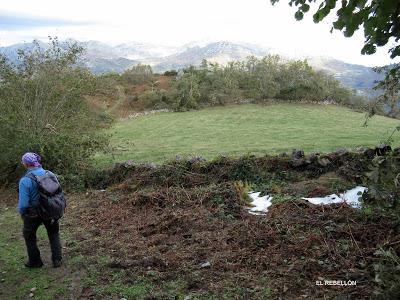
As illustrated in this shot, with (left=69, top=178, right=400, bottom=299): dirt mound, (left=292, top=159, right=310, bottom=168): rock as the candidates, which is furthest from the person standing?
(left=292, top=159, right=310, bottom=168): rock

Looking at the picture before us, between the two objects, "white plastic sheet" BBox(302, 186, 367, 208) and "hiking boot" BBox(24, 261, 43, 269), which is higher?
"white plastic sheet" BBox(302, 186, 367, 208)

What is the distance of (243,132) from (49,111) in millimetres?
14098

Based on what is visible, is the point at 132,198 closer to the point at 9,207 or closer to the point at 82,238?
the point at 82,238

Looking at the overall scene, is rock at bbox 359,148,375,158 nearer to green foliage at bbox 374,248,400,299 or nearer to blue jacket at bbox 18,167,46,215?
green foliage at bbox 374,248,400,299

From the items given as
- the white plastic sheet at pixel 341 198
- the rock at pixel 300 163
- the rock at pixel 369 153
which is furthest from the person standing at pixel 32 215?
the rock at pixel 369 153

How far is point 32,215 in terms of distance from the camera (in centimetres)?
676

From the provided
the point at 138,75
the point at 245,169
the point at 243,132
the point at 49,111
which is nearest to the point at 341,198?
the point at 245,169

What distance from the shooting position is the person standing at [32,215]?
264 inches

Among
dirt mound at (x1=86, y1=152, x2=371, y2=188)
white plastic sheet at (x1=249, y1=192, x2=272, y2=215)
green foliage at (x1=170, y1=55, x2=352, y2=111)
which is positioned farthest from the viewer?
green foliage at (x1=170, y1=55, x2=352, y2=111)

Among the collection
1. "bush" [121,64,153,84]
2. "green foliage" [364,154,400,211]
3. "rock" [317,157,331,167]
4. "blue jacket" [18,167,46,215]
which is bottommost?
"bush" [121,64,153,84]

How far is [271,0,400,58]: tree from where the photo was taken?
3.14 metres

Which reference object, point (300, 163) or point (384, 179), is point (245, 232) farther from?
point (300, 163)

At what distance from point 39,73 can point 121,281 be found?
10956mm

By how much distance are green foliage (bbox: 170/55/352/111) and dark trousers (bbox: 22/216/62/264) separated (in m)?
35.3
